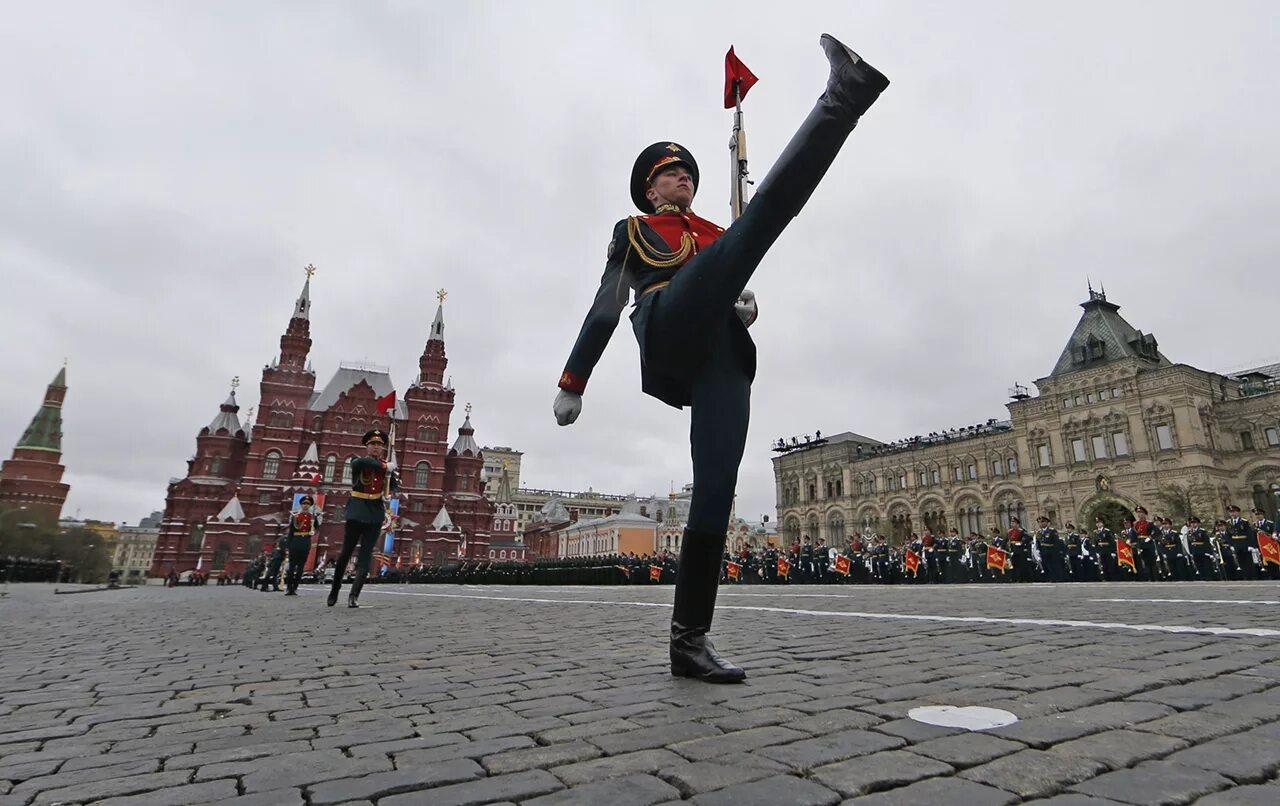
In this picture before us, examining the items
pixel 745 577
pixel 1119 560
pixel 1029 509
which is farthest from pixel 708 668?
pixel 1029 509

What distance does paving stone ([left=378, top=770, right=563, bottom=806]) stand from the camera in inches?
55.8

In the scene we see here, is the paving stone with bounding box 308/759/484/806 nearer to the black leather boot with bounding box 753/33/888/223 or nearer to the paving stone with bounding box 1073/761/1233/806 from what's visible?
the paving stone with bounding box 1073/761/1233/806

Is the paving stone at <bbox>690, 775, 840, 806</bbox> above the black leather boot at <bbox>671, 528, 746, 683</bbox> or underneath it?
underneath

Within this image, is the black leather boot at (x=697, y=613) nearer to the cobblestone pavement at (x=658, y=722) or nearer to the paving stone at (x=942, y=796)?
the cobblestone pavement at (x=658, y=722)

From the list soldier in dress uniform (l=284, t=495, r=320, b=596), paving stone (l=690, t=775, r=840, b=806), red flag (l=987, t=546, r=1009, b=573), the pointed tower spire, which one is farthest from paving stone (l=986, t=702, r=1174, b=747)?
the pointed tower spire

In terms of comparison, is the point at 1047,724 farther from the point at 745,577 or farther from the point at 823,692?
the point at 745,577

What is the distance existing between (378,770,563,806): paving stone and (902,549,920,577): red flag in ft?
85.3

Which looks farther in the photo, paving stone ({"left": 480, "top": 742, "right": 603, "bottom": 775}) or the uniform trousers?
the uniform trousers

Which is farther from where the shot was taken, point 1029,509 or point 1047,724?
point 1029,509

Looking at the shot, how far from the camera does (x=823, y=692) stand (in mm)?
2422

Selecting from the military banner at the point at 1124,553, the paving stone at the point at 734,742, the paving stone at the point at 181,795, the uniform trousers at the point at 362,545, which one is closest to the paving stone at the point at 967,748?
the paving stone at the point at 734,742

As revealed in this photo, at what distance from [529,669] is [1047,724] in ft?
7.21

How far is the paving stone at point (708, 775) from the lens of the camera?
145 cm

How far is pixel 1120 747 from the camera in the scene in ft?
5.36
